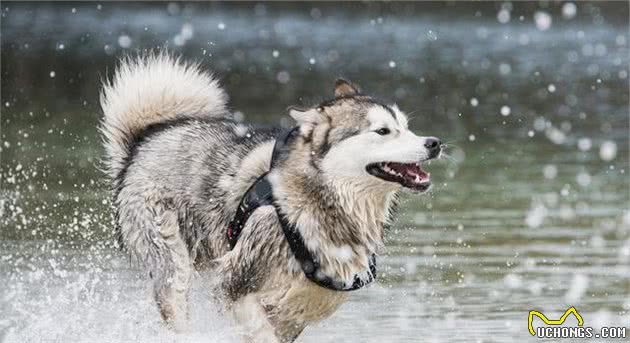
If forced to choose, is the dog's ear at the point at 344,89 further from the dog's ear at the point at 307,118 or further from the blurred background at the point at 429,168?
the blurred background at the point at 429,168

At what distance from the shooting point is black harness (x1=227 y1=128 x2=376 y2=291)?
688 cm

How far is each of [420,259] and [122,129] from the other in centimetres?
260

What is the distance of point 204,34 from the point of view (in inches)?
1271

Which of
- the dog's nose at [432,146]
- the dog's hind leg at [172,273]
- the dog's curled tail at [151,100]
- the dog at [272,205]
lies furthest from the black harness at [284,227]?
the dog's curled tail at [151,100]

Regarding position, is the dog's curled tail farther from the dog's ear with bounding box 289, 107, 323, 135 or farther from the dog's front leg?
the dog's front leg

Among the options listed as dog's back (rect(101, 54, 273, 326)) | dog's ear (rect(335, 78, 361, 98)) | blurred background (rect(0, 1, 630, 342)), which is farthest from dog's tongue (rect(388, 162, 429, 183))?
blurred background (rect(0, 1, 630, 342))

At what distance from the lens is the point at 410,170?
266 inches

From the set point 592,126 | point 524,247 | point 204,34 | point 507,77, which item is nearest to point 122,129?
point 524,247

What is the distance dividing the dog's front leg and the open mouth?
2.74 ft

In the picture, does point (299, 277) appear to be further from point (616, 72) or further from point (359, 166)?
point (616, 72)

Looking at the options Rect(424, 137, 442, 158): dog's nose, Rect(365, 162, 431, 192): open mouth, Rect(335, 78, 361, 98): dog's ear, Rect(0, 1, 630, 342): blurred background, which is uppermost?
Rect(424, 137, 442, 158): dog's nose

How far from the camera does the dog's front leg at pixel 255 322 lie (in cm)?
697

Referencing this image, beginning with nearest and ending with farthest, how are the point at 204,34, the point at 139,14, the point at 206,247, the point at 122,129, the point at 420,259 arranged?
the point at 206,247 < the point at 122,129 < the point at 420,259 < the point at 204,34 < the point at 139,14

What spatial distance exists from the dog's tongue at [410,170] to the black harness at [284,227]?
0.52m
